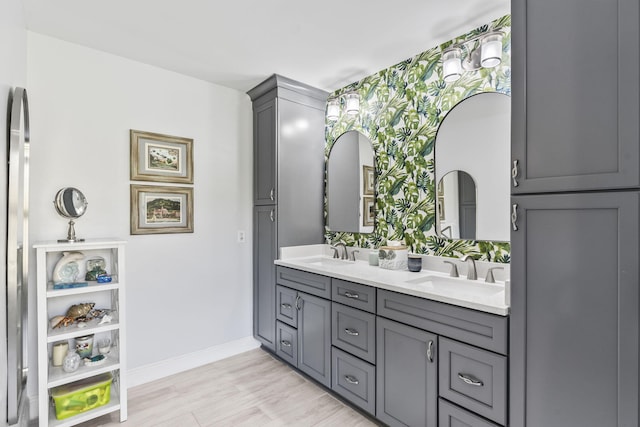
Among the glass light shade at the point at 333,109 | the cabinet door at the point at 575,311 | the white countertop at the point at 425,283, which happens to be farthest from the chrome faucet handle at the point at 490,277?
the glass light shade at the point at 333,109

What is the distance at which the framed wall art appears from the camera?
8.86 feet

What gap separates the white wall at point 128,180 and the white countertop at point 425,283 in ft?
2.15

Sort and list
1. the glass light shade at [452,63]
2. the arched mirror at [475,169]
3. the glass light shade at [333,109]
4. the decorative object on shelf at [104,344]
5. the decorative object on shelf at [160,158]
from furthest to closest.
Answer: the glass light shade at [333,109] → the decorative object on shelf at [160,158] → the decorative object on shelf at [104,344] → the glass light shade at [452,63] → the arched mirror at [475,169]

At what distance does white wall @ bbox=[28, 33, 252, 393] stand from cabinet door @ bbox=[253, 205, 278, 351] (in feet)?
0.32

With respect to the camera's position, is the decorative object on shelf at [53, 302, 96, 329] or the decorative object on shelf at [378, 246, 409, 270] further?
the decorative object on shelf at [378, 246, 409, 270]

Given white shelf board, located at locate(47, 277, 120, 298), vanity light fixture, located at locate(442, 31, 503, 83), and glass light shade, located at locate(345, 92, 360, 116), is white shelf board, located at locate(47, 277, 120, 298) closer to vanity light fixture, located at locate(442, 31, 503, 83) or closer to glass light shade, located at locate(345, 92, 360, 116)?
glass light shade, located at locate(345, 92, 360, 116)

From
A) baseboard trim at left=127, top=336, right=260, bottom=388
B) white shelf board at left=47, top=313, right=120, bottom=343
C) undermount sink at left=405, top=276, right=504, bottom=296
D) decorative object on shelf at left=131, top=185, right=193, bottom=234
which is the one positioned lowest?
baseboard trim at left=127, top=336, right=260, bottom=388

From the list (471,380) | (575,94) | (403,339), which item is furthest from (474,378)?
(575,94)

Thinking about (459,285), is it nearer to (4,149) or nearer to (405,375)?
(405,375)

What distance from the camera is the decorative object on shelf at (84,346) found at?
2.05m

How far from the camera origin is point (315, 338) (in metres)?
2.34

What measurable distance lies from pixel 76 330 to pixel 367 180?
227 centimetres

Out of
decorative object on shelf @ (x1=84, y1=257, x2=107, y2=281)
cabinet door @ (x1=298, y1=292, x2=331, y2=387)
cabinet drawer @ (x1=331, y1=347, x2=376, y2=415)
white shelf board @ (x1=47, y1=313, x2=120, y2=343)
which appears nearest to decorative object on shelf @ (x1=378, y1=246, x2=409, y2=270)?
cabinet door @ (x1=298, y1=292, x2=331, y2=387)

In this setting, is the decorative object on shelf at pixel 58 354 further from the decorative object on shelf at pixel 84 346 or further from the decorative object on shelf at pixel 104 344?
the decorative object on shelf at pixel 104 344
